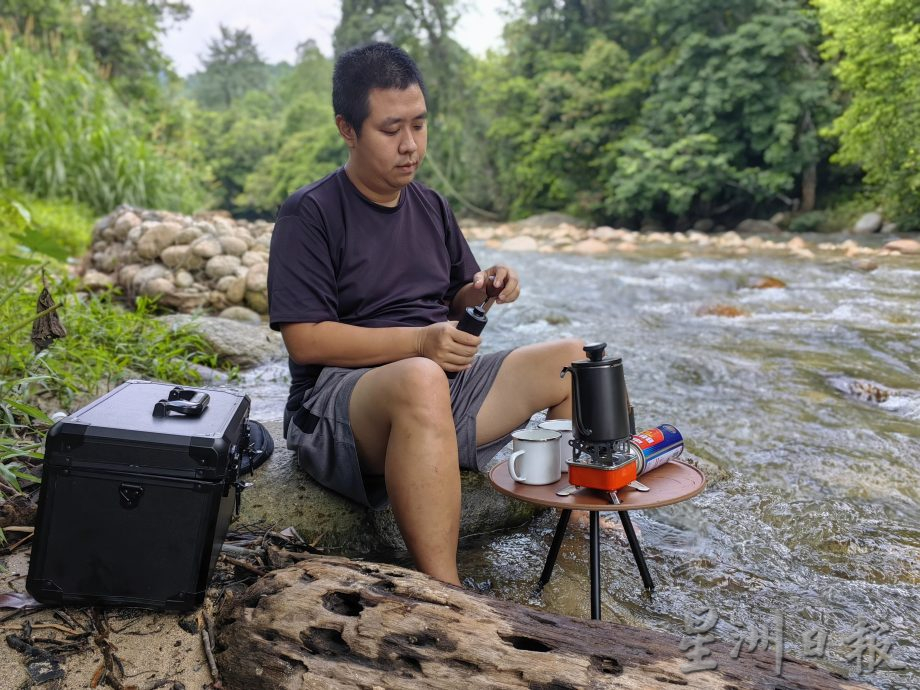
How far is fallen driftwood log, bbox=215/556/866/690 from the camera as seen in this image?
4.11 ft

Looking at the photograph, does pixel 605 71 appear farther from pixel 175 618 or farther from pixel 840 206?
pixel 175 618

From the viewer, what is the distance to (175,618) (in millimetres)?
1617

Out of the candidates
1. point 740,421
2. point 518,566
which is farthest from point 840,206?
point 518,566

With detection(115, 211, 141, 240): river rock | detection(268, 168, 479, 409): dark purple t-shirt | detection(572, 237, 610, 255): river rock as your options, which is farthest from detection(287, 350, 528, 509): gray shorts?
detection(572, 237, 610, 255): river rock

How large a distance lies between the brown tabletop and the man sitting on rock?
0.55ft

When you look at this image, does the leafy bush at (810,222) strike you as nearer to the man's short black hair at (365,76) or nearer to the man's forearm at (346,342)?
the man's short black hair at (365,76)

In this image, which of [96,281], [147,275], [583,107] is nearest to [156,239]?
[147,275]

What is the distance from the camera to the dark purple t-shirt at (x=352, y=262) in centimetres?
206

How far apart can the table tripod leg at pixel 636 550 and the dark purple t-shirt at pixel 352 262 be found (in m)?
0.86

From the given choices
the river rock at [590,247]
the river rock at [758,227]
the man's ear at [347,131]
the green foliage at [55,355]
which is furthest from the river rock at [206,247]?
the river rock at [758,227]

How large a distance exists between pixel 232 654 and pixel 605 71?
2206 centimetres

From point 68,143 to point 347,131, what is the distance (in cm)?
733

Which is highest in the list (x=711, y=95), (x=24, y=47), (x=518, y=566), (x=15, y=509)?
(x=711, y=95)

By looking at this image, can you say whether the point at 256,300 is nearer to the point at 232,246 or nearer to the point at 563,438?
the point at 232,246
